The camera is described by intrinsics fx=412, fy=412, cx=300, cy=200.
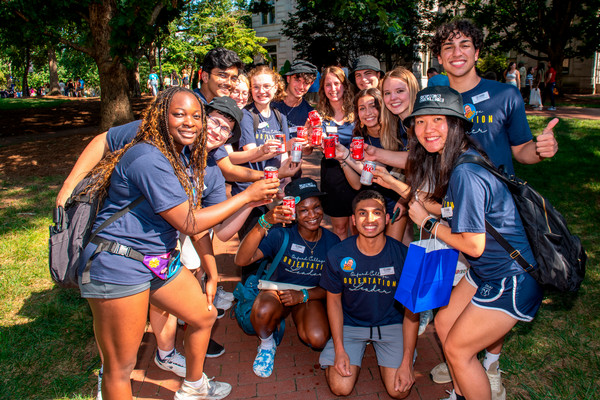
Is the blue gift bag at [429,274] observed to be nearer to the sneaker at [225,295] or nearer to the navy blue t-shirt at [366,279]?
the navy blue t-shirt at [366,279]

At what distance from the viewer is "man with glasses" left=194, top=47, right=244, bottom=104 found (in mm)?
4191

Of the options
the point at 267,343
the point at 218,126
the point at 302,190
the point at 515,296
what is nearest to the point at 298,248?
the point at 302,190

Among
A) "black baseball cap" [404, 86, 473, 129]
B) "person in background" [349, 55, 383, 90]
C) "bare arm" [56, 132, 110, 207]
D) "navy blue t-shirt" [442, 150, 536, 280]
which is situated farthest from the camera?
"person in background" [349, 55, 383, 90]

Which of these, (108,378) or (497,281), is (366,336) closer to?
(497,281)

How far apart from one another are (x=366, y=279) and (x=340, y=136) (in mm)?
1642

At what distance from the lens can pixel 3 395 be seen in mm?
3180

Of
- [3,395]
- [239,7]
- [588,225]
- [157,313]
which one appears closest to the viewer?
[3,395]

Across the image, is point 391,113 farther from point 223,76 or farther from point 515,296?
point 515,296

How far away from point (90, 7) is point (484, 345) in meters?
10.3

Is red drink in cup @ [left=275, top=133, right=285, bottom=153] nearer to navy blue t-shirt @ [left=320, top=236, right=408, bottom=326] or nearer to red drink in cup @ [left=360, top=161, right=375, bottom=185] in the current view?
red drink in cup @ [left=360, top=161, right=375, bottom=185]

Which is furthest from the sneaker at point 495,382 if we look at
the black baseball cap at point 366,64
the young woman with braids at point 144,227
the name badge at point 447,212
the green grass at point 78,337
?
the black baseball cap at point 366,64

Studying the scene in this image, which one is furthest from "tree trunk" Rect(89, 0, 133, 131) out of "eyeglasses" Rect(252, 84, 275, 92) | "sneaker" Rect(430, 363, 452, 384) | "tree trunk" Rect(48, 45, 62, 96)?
"tree trunk" Rect(48, 45, 62, 96)

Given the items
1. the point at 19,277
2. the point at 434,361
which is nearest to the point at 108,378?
the point at 434,361

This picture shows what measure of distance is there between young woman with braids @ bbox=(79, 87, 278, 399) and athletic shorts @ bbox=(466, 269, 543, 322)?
64.9 inches
